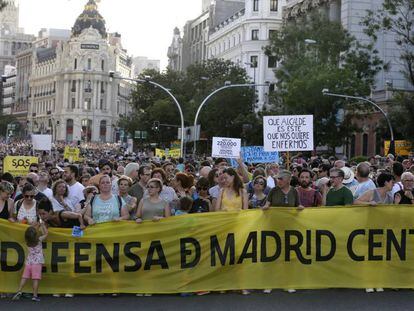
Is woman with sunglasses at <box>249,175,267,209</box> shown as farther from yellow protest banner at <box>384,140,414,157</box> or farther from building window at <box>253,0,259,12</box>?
building window at <box>253,0,259,12</box>

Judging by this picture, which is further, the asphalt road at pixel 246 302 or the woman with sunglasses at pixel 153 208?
the woman with sunglasses at pixel 153 208

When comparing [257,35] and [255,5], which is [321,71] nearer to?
[257,35]

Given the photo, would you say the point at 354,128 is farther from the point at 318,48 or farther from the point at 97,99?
the point at 97,99

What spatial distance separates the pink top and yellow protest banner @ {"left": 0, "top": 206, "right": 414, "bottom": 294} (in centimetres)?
25

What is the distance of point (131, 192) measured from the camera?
41.5 ft

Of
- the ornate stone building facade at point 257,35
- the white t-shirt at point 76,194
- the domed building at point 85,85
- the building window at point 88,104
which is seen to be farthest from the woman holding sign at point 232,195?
the building window at point 88,104

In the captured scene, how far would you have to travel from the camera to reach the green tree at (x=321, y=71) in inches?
1874

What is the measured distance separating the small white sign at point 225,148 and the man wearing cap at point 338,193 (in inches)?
279

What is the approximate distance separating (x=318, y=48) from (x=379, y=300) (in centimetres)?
4117

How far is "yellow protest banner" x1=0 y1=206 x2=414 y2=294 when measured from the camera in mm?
10820

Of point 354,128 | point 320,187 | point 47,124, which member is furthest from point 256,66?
point 47,124

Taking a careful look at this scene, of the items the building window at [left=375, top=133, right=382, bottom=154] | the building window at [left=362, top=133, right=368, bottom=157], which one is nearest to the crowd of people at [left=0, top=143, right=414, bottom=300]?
the building window at [left=375, top=133, right=382, bottom=154]

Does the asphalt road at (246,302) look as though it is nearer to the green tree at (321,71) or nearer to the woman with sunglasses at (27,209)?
the woman with sunglasses at (27,209)

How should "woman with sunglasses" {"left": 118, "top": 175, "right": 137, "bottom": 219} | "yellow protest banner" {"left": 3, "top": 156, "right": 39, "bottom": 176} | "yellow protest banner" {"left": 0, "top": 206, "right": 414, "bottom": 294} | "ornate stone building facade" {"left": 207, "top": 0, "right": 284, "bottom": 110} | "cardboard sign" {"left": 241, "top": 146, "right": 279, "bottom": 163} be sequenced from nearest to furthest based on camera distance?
"yellow protest banner" {"left": 0, "top": 206, "right": 414, "bottom": 294}
"woman with sunglasses" {"left": 118, "top": 175, "right": 137, "bottom": 219}
"cardboard sign" {"left": 241, "top": 146, "right": 279, "bottom": 163}
"yellow protest banner" {"left": 3, "top": 156, "right": 39, "bottom": 176}
"ornate stone building facade" {"left": 207, "top": 0, "right": 284, "bottom": 110}
